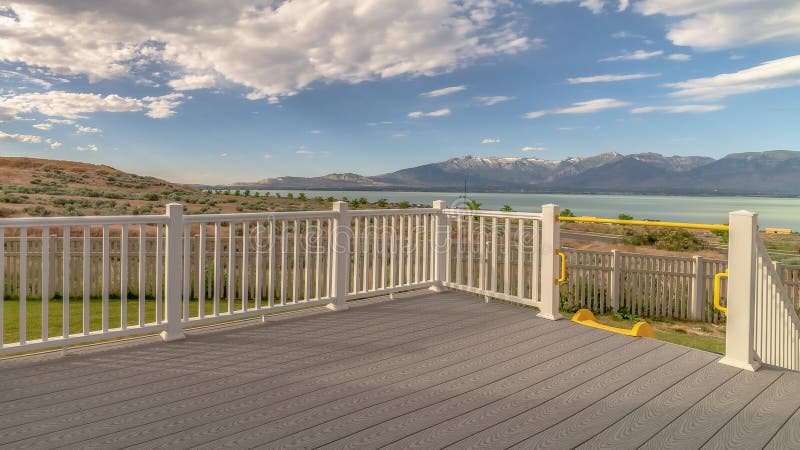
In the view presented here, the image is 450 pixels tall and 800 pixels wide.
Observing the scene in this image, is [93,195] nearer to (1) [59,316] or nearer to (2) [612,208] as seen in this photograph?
(1) [59,316]

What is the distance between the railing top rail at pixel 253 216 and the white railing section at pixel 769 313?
357 cm

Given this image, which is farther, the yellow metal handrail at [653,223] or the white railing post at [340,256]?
the white railing post at [340,256]

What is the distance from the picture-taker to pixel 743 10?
12.0 metres

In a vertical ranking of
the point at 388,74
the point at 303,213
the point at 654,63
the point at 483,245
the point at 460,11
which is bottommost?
the point at 483,245

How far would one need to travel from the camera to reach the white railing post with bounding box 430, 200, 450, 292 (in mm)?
5422

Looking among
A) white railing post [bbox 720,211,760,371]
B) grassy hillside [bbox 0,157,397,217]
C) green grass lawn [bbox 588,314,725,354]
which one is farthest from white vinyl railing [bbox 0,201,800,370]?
grassy hillside [bbox 0,157,397,217]

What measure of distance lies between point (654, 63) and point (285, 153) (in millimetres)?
25085

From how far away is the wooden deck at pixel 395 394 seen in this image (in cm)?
205

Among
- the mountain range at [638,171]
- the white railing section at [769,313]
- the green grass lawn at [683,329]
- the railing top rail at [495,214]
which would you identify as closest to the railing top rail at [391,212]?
the railing top rail at [495,214]

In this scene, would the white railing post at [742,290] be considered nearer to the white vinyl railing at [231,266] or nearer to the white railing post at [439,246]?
the white vinyl railing at [231,266]

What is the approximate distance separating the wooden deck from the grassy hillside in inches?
645

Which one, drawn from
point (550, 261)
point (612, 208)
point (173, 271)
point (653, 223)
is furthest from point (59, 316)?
point (612, 208)

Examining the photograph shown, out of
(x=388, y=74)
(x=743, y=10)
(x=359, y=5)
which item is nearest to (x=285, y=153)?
(x=388, y=74)

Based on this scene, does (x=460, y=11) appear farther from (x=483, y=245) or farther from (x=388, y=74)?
(x=388, y=74)
